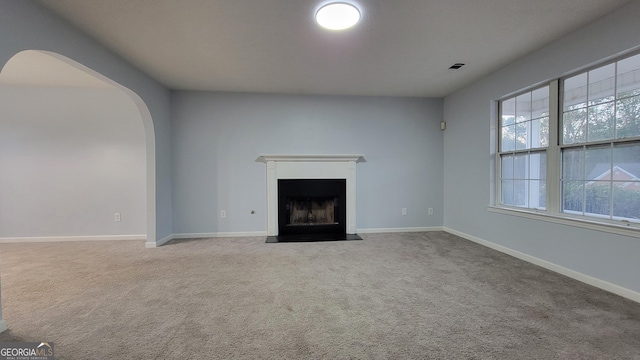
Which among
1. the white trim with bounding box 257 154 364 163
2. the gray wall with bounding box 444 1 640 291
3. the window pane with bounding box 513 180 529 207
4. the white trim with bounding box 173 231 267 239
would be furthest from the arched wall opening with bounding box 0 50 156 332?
the window pane with bounding box 513 180 529 207

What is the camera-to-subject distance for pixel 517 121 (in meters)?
3.32

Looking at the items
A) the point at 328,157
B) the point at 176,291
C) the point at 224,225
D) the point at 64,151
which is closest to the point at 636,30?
the point at 328,157

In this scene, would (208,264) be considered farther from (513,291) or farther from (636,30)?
(636,30)

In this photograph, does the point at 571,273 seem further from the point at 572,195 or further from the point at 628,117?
the point at 628,117

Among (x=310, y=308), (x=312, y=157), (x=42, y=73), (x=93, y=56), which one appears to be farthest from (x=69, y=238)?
(x=310, y=308)

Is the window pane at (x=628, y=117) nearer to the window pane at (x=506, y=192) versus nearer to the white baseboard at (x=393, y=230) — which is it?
the window pane at (x=506, y=192)

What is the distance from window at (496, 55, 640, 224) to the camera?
Answer: 221cm

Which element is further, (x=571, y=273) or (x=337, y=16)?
(x=571, y=273)

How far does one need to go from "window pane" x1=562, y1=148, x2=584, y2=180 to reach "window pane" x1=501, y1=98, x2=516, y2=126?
2.84ft

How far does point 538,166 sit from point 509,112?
87cm

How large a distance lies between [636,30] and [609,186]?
1.31 meters

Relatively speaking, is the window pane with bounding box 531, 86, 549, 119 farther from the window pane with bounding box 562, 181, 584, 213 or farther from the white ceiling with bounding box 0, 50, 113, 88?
the white ceiling with bounding box 0, 50, 113, 88

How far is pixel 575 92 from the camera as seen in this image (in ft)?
8.57

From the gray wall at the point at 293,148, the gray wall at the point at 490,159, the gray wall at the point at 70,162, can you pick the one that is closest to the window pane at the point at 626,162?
the gray wall at the point at 490,159
